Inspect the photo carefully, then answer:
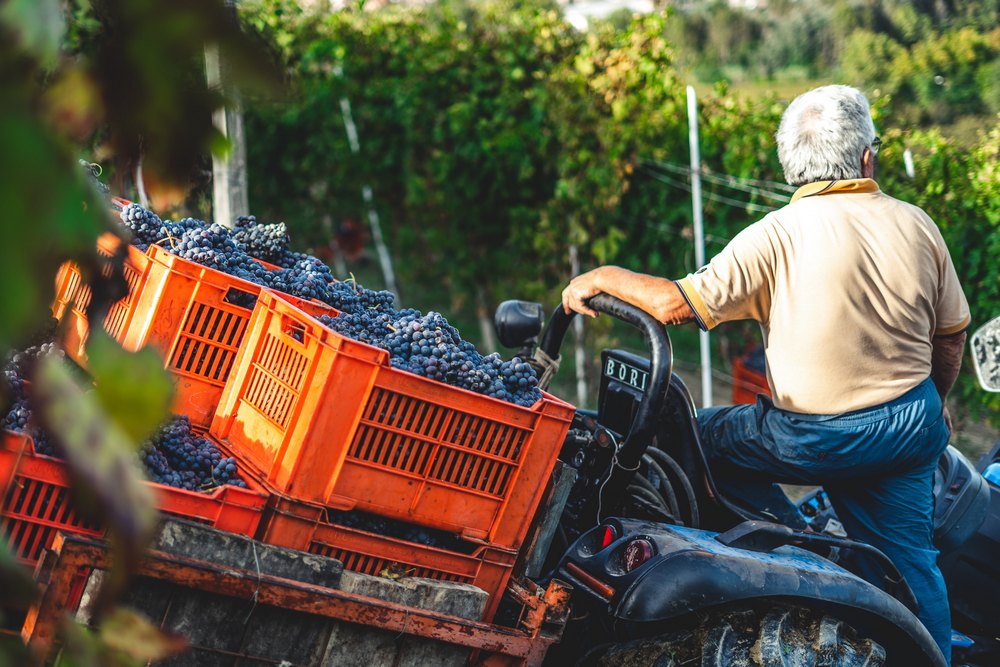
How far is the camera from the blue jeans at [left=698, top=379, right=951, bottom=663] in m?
3.13

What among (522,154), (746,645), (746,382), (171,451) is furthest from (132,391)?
(522,154)

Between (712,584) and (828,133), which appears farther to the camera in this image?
(828,133)

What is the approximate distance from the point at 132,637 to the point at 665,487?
8.88 feet

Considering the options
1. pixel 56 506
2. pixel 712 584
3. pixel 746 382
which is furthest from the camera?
pixel 746 382

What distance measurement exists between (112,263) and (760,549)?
101 inches

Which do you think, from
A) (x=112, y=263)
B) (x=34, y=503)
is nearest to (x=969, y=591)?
(x=34, y=503)

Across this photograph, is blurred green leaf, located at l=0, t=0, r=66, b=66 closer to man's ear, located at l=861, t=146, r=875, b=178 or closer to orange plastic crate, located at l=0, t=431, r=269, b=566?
orange plastic crate, located at l=0, t=431, r=269, b=566

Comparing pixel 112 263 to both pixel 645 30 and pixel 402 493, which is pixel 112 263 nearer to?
pixel 402 493

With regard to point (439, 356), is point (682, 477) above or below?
below

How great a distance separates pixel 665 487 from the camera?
342 cm

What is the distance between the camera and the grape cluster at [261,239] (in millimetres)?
3627

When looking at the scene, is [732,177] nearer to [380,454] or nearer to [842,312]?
[842,312]

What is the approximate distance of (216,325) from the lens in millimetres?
3104

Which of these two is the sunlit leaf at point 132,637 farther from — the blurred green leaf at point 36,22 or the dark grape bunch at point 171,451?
the dark grape bunch at point 171,451
